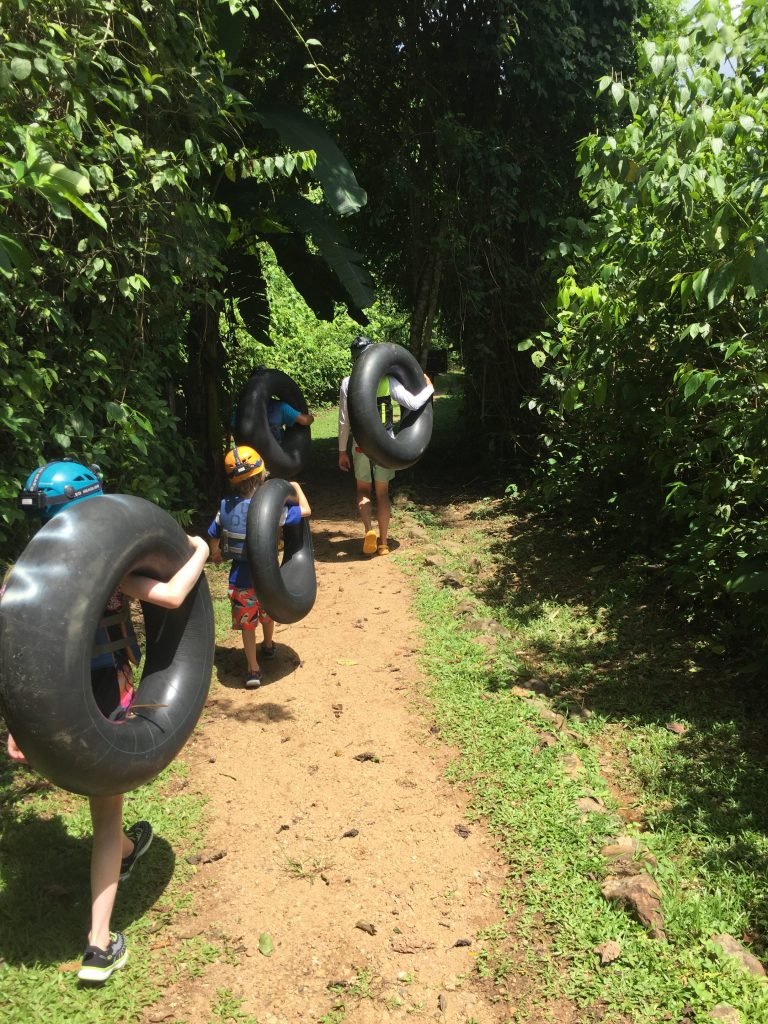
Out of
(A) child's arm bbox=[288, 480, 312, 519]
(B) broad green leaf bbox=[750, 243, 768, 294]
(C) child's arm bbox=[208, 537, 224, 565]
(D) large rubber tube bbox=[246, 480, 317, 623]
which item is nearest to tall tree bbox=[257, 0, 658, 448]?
(A) child's arm bbox=[288, 480, 312, 519]

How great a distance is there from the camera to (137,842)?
3.12 meters

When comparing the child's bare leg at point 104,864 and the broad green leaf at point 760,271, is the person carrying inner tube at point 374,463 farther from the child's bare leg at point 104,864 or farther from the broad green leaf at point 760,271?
the child's bare leg at point 104,864

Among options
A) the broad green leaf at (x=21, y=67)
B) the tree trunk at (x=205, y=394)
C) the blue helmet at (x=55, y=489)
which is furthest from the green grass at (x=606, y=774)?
the broad green leaf at (x=21, y=67)

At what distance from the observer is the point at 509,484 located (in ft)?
28.4

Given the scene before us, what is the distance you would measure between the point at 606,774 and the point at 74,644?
2526 millimetres

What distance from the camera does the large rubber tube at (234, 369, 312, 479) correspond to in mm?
6871

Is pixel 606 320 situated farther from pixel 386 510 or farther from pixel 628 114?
pixel 628 114

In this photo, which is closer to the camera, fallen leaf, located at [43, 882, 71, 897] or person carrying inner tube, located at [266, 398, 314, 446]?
fallen leaf, located at [43, 882, 71, 897]

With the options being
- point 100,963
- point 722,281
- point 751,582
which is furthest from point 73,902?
point 722,281

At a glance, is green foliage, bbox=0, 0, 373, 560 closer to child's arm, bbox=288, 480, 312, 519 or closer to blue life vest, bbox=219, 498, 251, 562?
blue life vest, bbox=219, 498, 251, 562

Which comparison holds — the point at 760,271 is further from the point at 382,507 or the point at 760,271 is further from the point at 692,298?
the point at 382,507

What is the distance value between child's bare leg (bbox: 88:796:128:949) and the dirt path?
0.31 metres

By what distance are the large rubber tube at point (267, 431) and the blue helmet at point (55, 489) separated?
13.9 feet

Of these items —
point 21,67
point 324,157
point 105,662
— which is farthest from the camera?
point 324,157
